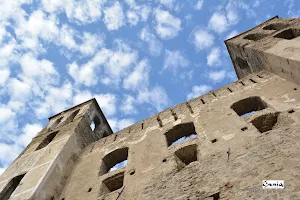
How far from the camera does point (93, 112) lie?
→ 1731 cm

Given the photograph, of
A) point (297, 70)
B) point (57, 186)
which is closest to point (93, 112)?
point (57, 186)

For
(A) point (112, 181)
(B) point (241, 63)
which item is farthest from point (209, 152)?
(B) point (241, 63)

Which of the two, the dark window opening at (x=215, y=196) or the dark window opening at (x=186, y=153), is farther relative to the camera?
the dark window opening at (x=186, y=153)

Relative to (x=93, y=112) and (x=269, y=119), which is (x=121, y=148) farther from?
(x=93, y=112)

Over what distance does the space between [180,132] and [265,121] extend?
3.19m

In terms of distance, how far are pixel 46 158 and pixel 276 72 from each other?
359 inches

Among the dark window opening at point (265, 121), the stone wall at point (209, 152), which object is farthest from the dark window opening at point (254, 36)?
the dark window opening at point (265, 121)

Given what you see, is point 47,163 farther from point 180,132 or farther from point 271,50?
point 271,50

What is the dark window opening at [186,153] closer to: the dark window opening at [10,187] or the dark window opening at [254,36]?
the dark window opening at [10,187]

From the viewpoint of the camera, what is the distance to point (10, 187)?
9.82 metres

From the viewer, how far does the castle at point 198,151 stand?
6.54 metres

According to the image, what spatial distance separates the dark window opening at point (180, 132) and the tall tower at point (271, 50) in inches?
148

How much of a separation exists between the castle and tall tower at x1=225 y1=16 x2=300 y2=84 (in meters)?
0.06

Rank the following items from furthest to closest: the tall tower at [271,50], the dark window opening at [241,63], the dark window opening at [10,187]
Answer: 1. the dark window opening at [241,63]
2. the tall tower at [271,50]
3. the dark window opening at [10,187]
